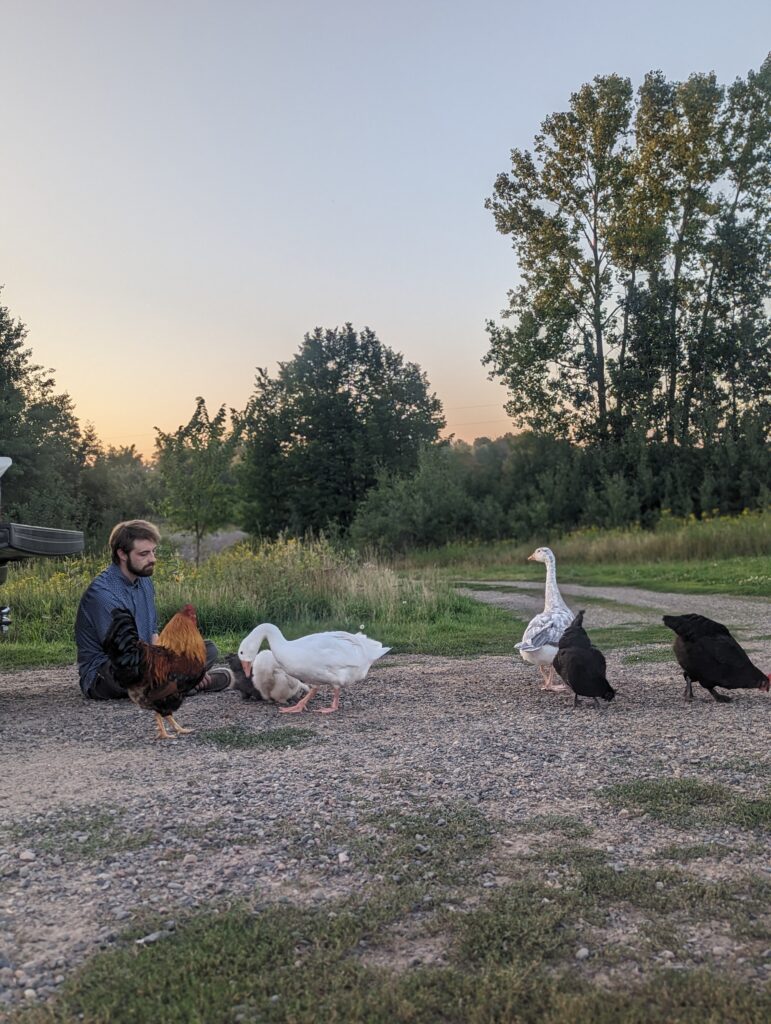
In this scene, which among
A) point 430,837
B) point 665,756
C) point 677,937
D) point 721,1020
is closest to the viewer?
point 721,1020

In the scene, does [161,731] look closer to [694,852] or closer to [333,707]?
[333,707]

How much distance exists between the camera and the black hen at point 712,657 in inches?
263

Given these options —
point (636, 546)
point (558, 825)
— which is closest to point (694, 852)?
point (558, 825)

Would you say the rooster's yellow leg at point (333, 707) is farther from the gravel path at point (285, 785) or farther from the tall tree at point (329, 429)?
the tall tree at point (329, 429)

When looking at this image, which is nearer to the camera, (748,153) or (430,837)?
(430,837)

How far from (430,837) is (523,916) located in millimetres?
867

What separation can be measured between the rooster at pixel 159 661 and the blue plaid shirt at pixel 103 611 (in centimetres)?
80

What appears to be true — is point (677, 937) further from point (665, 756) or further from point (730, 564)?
point (730, 564)

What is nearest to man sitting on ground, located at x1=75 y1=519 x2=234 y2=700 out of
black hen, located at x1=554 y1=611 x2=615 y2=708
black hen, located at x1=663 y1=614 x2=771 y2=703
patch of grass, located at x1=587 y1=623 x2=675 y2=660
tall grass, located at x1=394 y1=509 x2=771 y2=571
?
black hen, located at x1=554 y1=611 x2=615 y2=708

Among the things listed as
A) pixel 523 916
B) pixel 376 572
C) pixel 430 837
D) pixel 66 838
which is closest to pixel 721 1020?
pixel 523 916

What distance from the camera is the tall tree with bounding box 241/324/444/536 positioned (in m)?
45.2

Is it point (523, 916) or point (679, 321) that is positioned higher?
point (679, 321)

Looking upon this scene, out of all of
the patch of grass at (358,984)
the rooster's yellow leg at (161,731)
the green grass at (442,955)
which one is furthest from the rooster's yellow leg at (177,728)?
the patch of grass at (358,984)

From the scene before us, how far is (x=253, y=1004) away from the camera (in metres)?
2.52
